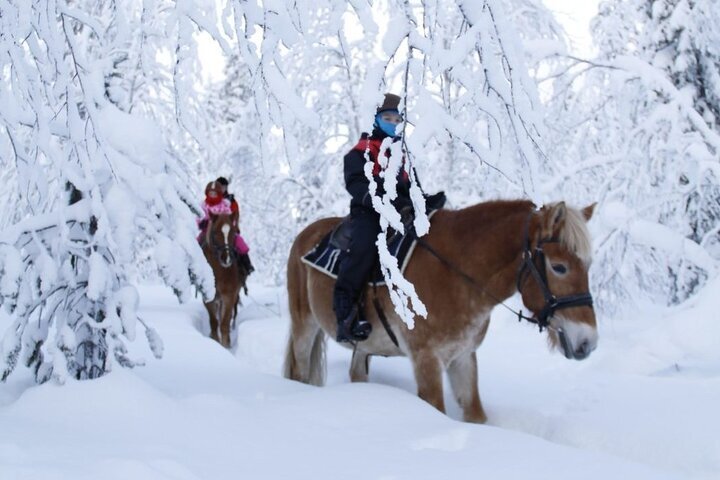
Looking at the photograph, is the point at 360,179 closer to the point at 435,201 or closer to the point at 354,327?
the point at 435,201

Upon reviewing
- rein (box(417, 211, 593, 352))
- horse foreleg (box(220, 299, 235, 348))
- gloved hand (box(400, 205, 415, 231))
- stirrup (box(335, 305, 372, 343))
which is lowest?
horse foreleg (box(220, 299, 235, 348))

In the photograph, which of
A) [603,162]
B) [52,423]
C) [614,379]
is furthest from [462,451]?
[603,162]

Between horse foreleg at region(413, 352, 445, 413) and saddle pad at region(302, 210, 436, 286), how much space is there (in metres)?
0.63

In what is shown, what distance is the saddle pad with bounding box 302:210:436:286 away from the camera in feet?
15.2

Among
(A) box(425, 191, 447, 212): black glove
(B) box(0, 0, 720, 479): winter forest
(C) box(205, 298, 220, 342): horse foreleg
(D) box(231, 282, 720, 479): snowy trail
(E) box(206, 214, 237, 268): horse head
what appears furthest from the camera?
Answer: (C) box(205, 298, 220, 342): horse foreleg

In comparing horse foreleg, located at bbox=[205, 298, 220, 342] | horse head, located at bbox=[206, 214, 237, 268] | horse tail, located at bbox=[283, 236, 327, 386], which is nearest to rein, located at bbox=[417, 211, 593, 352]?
horse tail, located at bbox=[283, 236, 327, 386]

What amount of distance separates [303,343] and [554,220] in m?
2.91

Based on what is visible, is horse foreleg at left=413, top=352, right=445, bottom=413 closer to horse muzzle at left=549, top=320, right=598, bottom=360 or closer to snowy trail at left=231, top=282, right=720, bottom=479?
snowy trail at left=231, top=282, right=720, bottom=479

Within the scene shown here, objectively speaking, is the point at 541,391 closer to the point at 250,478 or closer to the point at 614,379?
the point at 614,379

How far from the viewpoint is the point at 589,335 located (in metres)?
3.89

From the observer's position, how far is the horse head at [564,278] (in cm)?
393

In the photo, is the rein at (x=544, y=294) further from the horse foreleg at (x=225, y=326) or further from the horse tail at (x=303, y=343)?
the horse foreleg at (x=225, y=326)

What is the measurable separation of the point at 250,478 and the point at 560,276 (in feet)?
7.57

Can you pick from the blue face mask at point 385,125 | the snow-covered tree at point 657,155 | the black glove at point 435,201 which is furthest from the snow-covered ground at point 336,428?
the snow-covered tree at point 657,155
